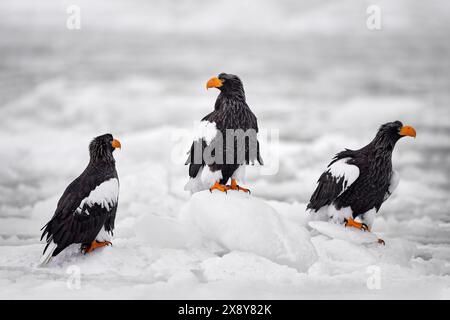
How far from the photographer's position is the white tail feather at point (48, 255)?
6.30m

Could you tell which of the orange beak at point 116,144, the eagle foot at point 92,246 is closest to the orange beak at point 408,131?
the orange beak at point 116,144

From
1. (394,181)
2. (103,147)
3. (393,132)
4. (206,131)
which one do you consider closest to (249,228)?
(206,131)

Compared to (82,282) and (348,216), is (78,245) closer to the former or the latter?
(82,282)

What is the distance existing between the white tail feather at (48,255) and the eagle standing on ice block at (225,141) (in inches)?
69.1

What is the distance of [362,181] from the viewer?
23.6 ft

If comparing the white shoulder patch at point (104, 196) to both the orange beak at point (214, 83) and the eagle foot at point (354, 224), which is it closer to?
the orange beak at point (214, 83)

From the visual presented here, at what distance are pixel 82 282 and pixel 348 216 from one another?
3161mm

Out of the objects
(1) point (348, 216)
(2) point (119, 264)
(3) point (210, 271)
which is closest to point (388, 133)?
(1) point (348, 216)

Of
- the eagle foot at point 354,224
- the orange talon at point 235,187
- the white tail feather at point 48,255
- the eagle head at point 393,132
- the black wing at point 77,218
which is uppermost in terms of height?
the eagle head at point 393,132

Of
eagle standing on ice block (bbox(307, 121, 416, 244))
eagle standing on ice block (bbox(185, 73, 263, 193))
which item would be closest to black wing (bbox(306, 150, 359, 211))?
eagle standing on ice block (bbox(307, 121, 416, 244))

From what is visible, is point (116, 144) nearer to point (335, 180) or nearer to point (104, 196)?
point (104, 196)

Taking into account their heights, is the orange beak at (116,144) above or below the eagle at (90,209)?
above

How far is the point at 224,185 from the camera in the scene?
7051 millimetres

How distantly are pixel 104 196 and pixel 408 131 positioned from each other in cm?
353
